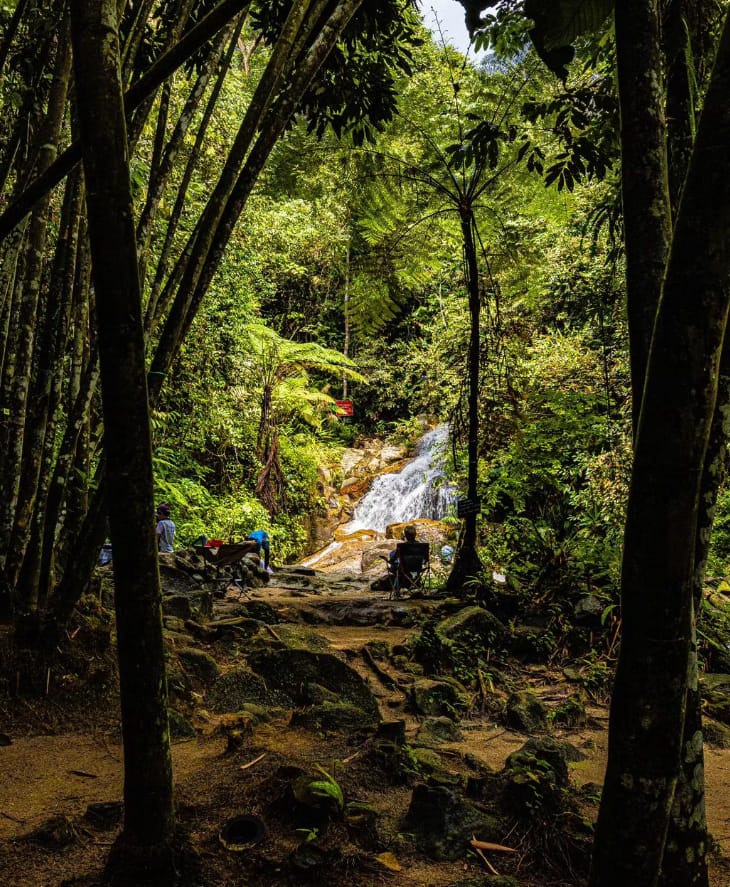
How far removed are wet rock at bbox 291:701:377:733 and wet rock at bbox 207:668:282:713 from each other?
44 centimetres

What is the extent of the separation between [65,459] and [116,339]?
216 cm

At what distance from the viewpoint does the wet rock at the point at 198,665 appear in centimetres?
377

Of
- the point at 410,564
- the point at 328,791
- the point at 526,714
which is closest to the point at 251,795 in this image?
the point at 328,791

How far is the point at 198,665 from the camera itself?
382 cm

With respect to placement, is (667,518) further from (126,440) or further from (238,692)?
(238,692)

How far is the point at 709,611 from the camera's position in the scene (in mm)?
4742

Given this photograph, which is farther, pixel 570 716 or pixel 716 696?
pixel 716 696

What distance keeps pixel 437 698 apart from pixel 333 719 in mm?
1117

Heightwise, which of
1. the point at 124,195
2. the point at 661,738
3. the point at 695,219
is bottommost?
the point at 661,738

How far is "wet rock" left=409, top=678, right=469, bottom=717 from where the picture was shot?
3887mm

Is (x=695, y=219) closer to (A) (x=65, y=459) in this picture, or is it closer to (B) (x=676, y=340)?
(B) (x=676, y=340)

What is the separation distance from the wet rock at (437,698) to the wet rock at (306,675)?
15.2 inches

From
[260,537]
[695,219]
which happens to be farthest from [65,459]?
[260,537]

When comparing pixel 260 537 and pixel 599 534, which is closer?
pixel 599 534
